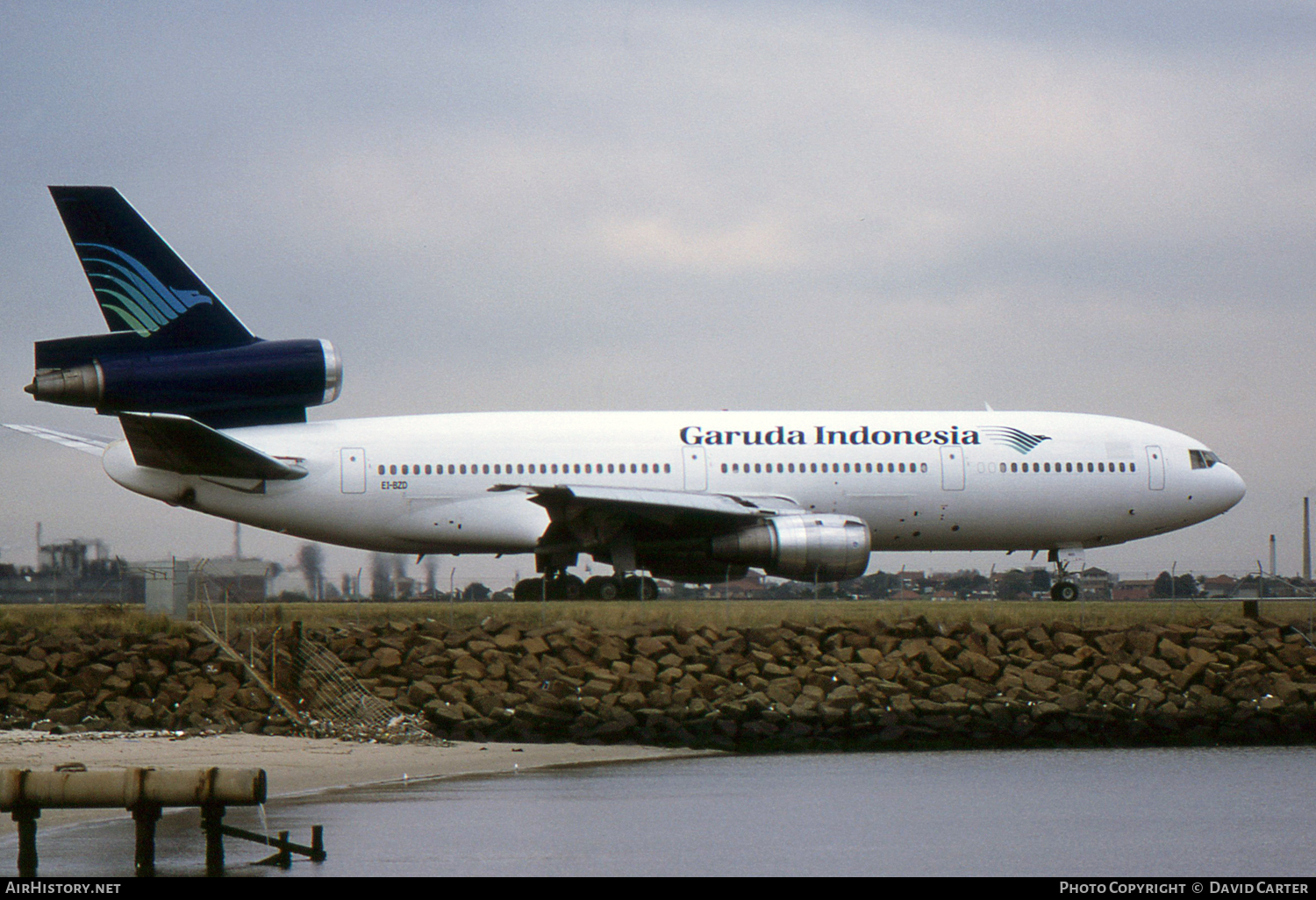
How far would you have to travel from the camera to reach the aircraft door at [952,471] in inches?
1417

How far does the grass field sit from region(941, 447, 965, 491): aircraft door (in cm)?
290

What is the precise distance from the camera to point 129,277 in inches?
1367

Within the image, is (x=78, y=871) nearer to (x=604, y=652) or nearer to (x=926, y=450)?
(x=604, y=652)

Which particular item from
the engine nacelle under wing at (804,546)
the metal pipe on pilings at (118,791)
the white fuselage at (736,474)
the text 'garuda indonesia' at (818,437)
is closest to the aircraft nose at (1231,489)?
Result: the white fuselage at (736,474)

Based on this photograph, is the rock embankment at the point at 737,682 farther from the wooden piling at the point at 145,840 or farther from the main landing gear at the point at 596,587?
the wooden piling at the point at 145,840

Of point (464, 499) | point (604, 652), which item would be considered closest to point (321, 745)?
point (604, 652)

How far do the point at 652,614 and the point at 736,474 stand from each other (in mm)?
5549

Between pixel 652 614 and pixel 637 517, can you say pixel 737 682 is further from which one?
pixel 637 517

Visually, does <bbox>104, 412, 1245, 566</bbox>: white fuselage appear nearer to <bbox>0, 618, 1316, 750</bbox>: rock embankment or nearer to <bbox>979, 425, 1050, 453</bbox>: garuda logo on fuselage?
<bbox>979, 425, 1050, 453</bbox>: garuda logo on fuselage

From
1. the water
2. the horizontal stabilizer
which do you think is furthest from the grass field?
the water

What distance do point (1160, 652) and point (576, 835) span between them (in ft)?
53.6

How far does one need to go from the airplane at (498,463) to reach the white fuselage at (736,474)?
41mm

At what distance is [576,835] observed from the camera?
16.8m

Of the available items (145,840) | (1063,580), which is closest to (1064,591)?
(1063,580)
